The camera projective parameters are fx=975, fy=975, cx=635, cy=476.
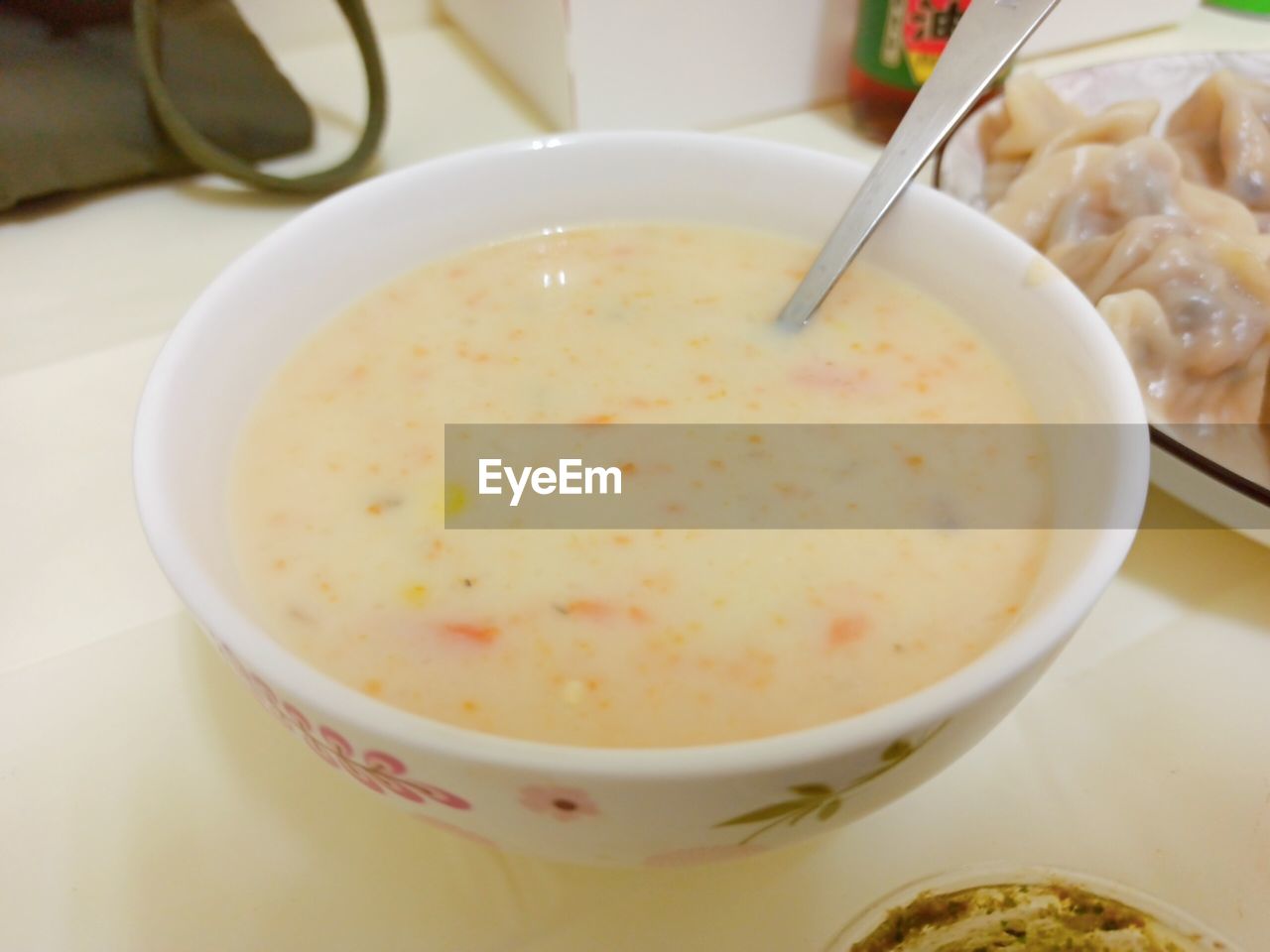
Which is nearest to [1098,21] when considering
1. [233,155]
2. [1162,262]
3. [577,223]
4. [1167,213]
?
[1167,213]

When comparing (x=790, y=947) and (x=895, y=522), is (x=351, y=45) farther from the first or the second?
(x=790, y=947)

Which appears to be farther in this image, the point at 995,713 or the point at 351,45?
the point at 351,45

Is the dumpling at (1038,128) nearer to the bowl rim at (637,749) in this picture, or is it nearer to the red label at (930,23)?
the red label at (930,23)

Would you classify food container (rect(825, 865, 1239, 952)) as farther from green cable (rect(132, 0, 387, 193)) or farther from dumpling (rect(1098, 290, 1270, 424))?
green cable (rect(132, 0, 387, 193))

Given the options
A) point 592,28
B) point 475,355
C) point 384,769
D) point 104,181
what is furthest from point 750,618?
point 104,181

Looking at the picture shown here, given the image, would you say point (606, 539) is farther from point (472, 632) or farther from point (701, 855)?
point (701, 855)

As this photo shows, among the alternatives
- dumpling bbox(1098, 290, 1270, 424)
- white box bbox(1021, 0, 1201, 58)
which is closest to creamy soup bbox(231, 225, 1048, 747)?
dumpling bbox(1098, 290, 1270, 424)
